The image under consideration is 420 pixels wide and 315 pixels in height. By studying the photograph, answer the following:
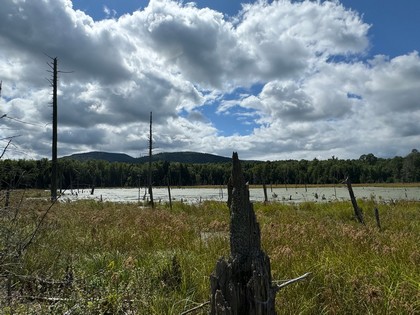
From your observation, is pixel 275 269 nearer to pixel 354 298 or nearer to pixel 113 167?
pixel 354 298

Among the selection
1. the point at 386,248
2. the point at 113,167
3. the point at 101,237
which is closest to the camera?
the point at 386,248

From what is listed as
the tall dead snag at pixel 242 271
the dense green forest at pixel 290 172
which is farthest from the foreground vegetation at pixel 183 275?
the dense green forest at pixel 290 172

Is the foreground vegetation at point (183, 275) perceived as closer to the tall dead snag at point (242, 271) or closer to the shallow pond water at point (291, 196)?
the tall dead snag at point (242, 271)

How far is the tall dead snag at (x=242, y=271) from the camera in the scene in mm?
2316

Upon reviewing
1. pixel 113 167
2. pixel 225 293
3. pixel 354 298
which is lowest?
pixel 354 298

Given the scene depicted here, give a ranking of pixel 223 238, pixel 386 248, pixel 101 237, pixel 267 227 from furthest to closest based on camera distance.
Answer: pixel 267 227
pixel 101 237
pixel 223 238
pixel 386 248

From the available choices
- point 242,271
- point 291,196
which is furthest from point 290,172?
point 242,271

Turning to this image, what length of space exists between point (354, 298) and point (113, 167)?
503ft

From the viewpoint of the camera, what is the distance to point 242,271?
7.98ft

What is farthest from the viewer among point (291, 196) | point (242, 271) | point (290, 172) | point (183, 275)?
point (290, 172)

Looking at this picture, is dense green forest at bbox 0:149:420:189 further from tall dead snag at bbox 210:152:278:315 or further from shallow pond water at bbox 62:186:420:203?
tall dead snag at bbox 210:152:278:315

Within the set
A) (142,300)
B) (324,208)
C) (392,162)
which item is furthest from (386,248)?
(392,162)

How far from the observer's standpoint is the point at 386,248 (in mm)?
5988

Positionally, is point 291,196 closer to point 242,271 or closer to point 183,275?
point 183,275
